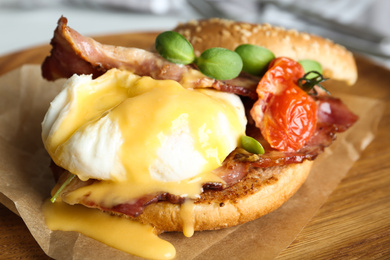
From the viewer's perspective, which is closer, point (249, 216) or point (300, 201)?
point (249, 216)

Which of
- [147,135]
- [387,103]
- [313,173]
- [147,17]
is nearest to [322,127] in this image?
[313,173]

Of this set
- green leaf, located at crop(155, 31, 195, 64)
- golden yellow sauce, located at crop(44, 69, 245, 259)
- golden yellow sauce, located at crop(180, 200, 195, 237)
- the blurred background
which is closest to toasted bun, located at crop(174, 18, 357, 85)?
green leaf, located at crop(155, 31, 195, 64)

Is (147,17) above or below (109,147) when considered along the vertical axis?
below

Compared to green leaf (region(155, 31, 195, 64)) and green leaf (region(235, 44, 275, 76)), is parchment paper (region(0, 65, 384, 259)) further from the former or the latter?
green leaf (region(155, 31, 195, 64))

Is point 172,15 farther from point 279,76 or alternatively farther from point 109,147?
point 109,147

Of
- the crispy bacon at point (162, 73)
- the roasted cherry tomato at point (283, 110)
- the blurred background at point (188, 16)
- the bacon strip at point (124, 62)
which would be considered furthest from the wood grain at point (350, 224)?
the blurred background at point (188, 16)

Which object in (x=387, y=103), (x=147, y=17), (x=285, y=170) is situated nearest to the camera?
(x=285, y=170)

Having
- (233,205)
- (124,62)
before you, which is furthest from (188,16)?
(233,205)
